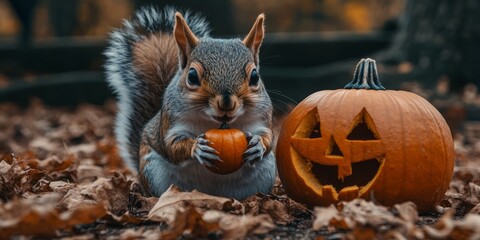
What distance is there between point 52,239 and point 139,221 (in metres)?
0.43

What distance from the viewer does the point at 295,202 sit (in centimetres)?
324

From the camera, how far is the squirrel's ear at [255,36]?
10.8 ft

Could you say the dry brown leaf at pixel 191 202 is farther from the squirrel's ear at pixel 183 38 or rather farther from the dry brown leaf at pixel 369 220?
the squirrel's ear at pixel 183 38

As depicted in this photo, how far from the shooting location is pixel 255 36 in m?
3.31

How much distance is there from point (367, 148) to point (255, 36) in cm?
75

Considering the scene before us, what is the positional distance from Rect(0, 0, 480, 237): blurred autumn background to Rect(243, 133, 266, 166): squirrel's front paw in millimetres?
529

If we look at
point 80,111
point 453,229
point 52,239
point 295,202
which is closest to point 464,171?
point 295,202

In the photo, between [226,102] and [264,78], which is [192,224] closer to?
[226,102]

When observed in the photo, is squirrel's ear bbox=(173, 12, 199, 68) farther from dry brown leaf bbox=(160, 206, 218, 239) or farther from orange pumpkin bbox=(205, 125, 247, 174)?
dry brown leaf bbox=(160, 206, 218, 239)

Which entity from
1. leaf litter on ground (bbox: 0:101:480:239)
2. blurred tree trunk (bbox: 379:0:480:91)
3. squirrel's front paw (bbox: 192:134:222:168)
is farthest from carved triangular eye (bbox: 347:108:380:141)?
blurred tree trunk (bbox: 379:0:480:91)

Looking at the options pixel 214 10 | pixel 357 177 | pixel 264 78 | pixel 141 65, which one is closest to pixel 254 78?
pixel 357 177

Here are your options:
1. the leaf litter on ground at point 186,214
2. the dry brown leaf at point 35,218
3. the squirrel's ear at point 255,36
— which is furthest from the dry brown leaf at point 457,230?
the squirrel's ear at point 255,36

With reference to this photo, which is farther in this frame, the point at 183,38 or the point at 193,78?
the point at 183,38

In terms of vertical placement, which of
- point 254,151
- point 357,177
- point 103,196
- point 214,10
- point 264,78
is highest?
point 214,10
